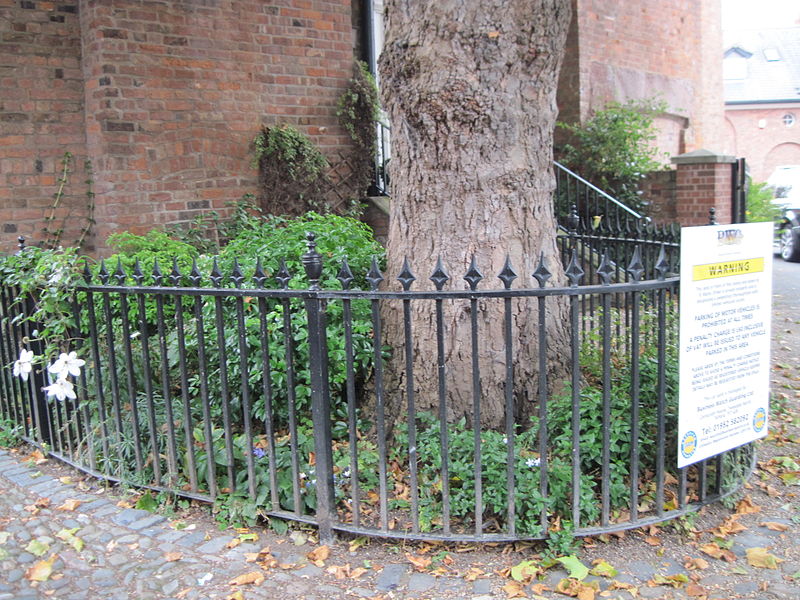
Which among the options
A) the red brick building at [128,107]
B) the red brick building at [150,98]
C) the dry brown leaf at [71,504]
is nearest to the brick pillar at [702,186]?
the red brick building at [150,98]

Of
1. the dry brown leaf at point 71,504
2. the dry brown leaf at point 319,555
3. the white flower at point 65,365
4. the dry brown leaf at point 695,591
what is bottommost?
the dry brown leaf at point 695,591

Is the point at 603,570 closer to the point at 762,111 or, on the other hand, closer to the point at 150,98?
the point at 150,98

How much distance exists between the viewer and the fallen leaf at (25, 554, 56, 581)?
2.98m

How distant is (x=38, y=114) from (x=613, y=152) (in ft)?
25.1

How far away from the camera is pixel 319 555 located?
121 inches

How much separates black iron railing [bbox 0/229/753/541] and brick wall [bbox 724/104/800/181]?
1411 inches

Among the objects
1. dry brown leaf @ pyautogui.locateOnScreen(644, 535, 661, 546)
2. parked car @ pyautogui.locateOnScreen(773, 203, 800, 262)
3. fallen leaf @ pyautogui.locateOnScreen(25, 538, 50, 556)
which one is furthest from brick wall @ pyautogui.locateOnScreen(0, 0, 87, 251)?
parked car @ pyautogui.locateOnScreen(773, 203, 800, 262)

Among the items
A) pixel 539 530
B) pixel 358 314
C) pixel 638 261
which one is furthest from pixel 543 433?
pixel 358 314

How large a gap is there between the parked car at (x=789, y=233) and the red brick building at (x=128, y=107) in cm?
1137

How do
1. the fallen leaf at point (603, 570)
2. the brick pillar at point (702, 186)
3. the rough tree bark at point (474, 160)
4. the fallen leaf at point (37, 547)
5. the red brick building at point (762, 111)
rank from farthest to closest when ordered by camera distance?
the red brick building at point (762, 111), the brick pillar at point (702, 186), the rough tree bark at point (474, 160), the fallen leaf at point (37, 547), the fallen leaf at point (603, 570)

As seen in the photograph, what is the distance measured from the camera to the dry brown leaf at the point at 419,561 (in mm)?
2967

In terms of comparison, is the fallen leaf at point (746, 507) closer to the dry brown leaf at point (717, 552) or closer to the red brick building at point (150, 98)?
the dry brown leaf at point (717, 552)

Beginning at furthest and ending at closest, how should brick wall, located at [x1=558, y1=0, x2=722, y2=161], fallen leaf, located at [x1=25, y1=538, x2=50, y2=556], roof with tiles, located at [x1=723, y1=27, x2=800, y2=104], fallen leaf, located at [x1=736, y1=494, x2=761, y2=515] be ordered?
roof with tiles, located at [x1=723, y1=27, x2=800, y2=104] → brick wall, located at [x1=558, y1=0, x2=722, y2=161] → fallen leaf, located at [x1=736, y1=494, x2=761, y2=515] → fallen leaf, located at [x1=25, y1=538, x2=50, y2=556]

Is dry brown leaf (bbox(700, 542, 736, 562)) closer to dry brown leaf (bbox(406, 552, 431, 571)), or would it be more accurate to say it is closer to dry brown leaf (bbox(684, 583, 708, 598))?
dry brown leaf (bbox(684, 583, 708, 598))
